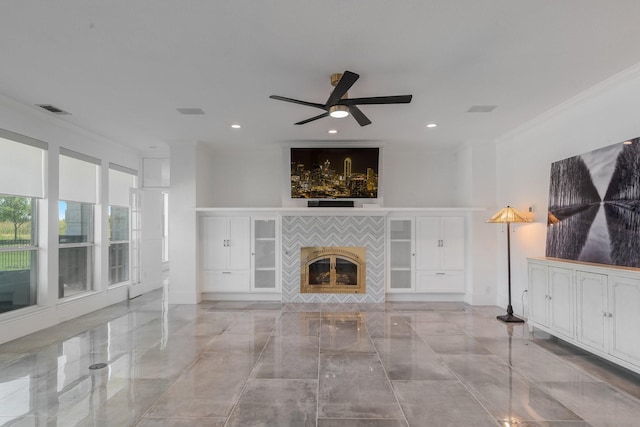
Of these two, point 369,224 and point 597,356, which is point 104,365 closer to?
point 369,224

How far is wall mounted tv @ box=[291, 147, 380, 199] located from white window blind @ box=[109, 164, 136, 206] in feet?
10.9

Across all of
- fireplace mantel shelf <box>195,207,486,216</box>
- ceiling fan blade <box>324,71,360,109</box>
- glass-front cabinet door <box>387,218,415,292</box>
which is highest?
ceiling fan blade <box>324,71,360,109</box>

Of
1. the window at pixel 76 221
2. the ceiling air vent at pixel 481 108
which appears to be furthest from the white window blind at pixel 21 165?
the ceiling air vent at pixel 481 108

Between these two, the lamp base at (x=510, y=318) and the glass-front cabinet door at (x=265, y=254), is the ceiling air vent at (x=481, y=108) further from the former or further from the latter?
the glass-front cabinet door at (x=265, y=254)

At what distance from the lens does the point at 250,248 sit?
21.1 ft

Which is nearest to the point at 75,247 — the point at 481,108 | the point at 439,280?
the point at 439,280

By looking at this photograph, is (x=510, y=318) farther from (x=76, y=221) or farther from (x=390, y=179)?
(x=76, y=221)

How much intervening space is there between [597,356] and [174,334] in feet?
16.0

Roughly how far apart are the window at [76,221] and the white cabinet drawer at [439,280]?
18.9 feet

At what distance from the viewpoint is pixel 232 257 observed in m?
6.43

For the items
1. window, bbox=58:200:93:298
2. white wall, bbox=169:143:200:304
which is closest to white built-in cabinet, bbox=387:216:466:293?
white wall, bbox=169:143:200:304

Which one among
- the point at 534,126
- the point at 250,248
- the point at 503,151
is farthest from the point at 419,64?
the point at 250,248

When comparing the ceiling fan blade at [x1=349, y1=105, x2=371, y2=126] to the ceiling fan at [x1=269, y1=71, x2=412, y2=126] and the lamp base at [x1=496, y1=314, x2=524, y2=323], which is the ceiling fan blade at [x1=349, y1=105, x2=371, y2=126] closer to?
the ceiling fan at [x1=269, y1=71, x2=412, y2=126]

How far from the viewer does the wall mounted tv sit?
238 inches
